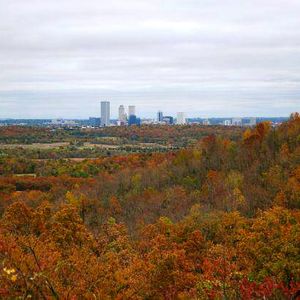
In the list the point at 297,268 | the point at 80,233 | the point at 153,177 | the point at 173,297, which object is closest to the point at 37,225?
the point at 80,233

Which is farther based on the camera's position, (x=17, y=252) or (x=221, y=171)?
(x=221, y=171)

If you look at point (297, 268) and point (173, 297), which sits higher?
point (297, 268)

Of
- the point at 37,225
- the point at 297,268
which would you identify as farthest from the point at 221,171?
the point at 297,268

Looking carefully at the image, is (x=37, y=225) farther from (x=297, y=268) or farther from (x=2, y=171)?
(x=2, y=171)

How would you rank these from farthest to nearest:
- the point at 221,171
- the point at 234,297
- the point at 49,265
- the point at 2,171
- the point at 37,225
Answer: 1. the point at 2,171
2. the point at 221,171
3. the point at 37,225
4. the point at 49,265
5. the point at 234,297

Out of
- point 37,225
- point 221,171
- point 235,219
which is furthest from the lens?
point 221,171

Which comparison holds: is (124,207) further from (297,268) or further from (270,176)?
(297,268)
